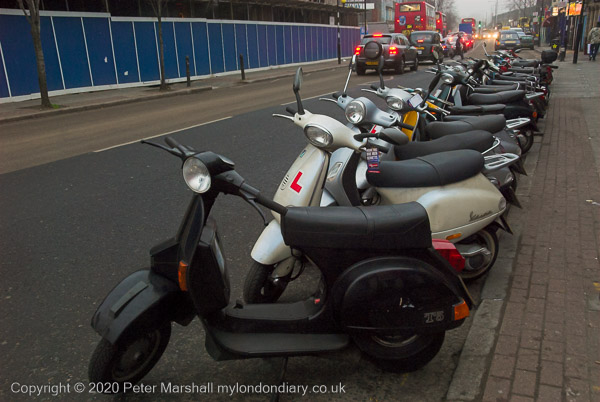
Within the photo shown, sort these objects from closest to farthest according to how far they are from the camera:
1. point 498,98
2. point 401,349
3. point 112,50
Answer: point 401,349
point 498,98
point 112,50

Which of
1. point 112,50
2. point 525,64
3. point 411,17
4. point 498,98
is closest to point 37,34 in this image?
point 112,50

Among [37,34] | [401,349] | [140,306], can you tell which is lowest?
[401,349]

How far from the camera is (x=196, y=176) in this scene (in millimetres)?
2234

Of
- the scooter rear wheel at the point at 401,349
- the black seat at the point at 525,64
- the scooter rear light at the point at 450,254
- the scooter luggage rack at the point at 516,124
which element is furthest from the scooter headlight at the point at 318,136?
the black seat at the point at 525,64

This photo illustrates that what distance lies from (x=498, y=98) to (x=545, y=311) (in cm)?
453

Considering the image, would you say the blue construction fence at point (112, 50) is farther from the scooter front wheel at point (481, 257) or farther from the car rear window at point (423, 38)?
the scooter front wheel at point (481, 257)

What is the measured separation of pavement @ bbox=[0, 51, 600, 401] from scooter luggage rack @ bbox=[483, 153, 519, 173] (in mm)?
711

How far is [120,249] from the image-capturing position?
4285 mm

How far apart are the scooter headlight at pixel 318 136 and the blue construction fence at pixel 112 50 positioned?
51.5ft

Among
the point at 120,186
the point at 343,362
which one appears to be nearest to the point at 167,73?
the point at 120,186

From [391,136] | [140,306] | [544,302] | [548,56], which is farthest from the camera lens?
[548,56]

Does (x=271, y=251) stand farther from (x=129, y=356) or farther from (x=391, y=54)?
(x=391, y=54)

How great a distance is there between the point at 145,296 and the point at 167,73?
68.6 feet

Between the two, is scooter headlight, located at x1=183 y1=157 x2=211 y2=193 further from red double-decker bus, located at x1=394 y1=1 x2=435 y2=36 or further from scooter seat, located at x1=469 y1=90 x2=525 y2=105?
red double-decker bus, located at x1=394 y1=1 x2=435 y2=36
